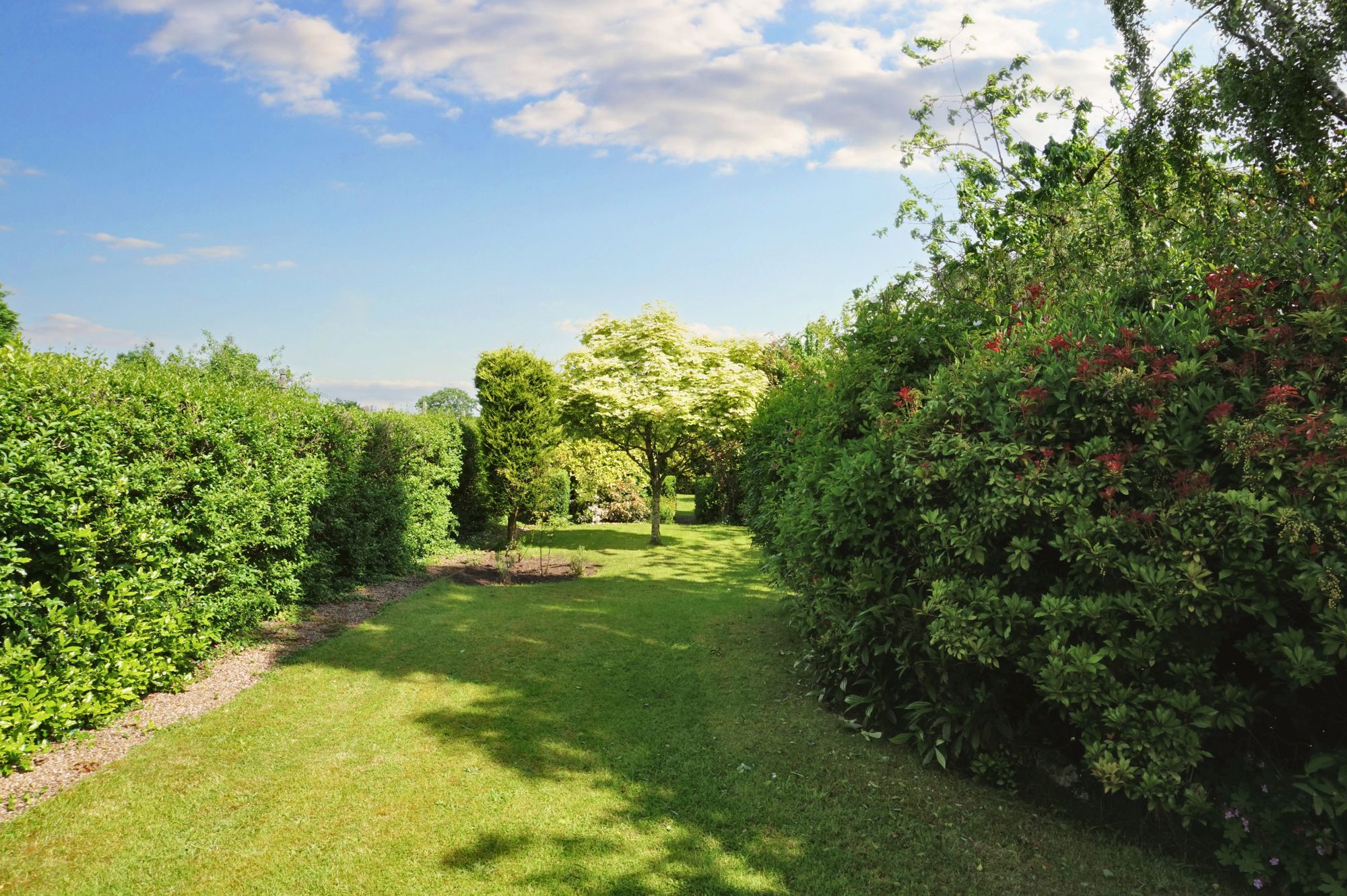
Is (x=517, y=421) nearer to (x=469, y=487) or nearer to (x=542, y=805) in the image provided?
(x=469, y=487)

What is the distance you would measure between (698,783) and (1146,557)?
317 cm

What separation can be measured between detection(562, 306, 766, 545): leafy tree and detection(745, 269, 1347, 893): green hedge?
12.5 meters

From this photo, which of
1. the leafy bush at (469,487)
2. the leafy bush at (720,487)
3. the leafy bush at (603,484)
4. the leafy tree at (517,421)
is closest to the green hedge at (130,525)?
the leafy tree at (517,421)

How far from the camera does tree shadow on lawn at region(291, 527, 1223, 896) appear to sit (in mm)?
4105

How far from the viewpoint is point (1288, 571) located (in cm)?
360

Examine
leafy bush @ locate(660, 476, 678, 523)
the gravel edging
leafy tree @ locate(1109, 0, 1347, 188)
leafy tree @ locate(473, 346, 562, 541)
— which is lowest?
the gravel edging

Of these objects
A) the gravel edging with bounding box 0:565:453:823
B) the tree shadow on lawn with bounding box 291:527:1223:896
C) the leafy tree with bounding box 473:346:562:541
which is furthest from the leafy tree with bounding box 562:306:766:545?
the tree shadow on lawn with bounding box 291:527:1223:896

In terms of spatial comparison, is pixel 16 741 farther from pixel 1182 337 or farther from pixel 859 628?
pixel 1182 337

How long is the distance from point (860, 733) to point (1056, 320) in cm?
339

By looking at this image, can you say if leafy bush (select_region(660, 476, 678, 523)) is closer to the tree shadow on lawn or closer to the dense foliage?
the tree shadow on lawn

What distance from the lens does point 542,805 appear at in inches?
192

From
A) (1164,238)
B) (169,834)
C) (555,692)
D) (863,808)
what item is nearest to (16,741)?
(169,834)

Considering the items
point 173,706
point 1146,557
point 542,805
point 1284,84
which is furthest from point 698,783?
point 1284,84

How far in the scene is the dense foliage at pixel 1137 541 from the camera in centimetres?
365
